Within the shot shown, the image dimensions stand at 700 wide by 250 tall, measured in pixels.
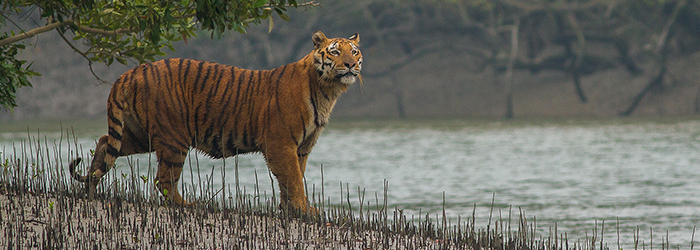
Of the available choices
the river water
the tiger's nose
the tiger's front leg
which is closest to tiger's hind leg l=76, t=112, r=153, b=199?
the river water

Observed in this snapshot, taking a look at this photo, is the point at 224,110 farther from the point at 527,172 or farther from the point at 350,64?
the point at 527,172

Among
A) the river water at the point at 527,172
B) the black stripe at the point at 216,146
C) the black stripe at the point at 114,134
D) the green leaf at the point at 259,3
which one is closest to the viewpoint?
the green leaf at the point at 259,3

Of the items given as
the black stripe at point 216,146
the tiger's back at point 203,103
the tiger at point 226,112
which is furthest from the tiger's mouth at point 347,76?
the black stripe at point 216,146

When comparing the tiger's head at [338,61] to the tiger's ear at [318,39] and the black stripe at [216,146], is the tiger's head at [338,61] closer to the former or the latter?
the tiger's ear at [318,39]

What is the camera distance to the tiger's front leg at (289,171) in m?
7.59

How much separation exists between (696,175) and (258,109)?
38.8 ft

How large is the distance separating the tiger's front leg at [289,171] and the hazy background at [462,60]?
32.2 m

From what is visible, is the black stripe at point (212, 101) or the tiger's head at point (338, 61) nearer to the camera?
the tiger's head at point (338, 61)

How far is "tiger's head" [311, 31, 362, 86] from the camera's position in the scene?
7656mm

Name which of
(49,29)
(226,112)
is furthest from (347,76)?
(49,29)

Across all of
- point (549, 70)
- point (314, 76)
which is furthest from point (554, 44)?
point (314, 76)

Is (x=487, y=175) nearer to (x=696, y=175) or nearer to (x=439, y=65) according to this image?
(x=696, y=175)

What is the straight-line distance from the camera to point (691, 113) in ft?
124

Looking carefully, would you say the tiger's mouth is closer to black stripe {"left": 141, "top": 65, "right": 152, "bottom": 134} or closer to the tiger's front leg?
the tiger's front leg
